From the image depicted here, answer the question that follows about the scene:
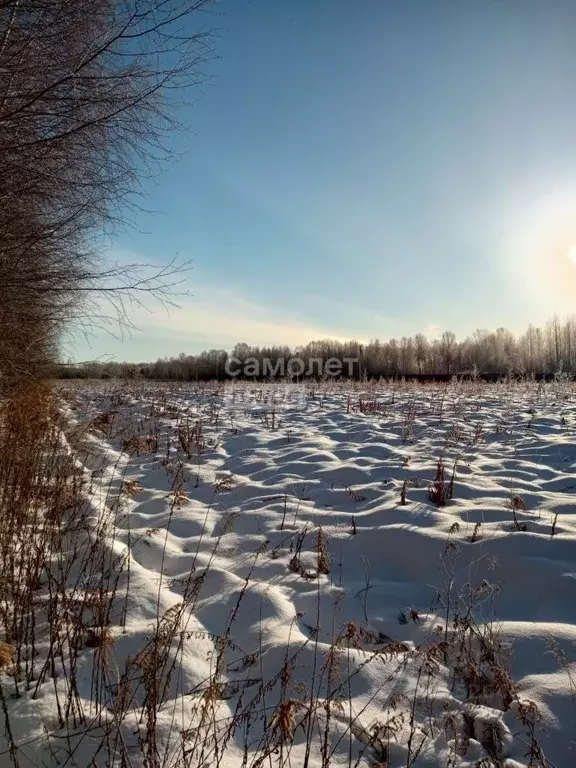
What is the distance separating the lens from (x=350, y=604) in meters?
2.86

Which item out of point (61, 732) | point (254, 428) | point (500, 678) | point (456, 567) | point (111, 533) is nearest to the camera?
point (61, 732)

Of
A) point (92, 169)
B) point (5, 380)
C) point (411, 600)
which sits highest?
point (92, 169)

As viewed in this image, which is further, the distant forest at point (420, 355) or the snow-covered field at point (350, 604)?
the distant forest at point (420, 355)

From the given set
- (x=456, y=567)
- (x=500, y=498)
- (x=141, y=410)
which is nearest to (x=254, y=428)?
(x=141, y=410)

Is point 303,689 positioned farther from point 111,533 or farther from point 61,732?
point 111,533

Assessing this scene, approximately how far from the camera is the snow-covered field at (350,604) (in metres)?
1.75

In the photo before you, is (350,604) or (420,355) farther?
(420,355)

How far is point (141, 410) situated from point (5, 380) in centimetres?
427

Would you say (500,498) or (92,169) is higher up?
(92,169)

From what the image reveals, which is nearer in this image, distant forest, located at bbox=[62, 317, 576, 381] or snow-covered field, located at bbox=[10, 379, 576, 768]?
snow-covered field, located at bbox=[10, 379, 576, 768]

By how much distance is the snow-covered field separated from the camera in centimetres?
175

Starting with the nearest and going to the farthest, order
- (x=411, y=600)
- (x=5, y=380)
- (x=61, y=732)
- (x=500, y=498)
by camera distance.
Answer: (x=61, y=732) < (x=411, y=600) < (x=500, y=498) < (x=5, y=380)

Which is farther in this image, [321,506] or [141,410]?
[141,410]

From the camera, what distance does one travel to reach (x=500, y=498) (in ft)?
13.5
